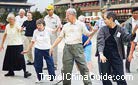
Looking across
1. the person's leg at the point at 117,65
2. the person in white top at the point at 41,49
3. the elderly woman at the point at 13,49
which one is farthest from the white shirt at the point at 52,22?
the person's leg at the point at 117,65

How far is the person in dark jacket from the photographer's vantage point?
6.98 m

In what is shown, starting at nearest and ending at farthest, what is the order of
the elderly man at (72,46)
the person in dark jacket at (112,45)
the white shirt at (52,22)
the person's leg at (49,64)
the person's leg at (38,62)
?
the person in dark jacket at (112,45) → the elderly man at (72,46) → the person's leg at (38,62) → the person's leg at (49,64) → the white shirt at (52,22)

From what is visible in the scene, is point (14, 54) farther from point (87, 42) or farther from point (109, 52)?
point (109, 52)

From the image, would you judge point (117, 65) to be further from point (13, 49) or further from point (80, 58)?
point (13, 49)

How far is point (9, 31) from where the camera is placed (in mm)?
10148

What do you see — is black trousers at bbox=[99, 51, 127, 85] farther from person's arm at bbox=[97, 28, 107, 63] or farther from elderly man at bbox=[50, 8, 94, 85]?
elderly man at bbox=[50, 8, 94, 85]

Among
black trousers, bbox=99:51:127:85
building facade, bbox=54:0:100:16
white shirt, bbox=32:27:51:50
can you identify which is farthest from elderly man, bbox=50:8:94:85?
building facade, bbox=54:0:100:16

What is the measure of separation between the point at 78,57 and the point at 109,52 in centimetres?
104

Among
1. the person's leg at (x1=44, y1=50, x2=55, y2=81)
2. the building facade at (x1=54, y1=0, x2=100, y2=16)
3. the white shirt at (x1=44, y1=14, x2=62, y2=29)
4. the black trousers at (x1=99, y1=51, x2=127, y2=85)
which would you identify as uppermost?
the white shirt at (x1=44, y1=14, x2=62, y2=29)

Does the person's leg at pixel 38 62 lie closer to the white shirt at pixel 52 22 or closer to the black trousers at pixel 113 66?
the white shirt at pixel 52 22

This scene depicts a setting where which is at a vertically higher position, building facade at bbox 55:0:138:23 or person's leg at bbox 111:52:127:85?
person's leg at bbox 111:52:127:85

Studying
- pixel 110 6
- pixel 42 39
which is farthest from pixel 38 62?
pixel 110 6

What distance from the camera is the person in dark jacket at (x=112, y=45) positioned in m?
6.98

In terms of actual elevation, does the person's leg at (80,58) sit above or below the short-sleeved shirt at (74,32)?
below
